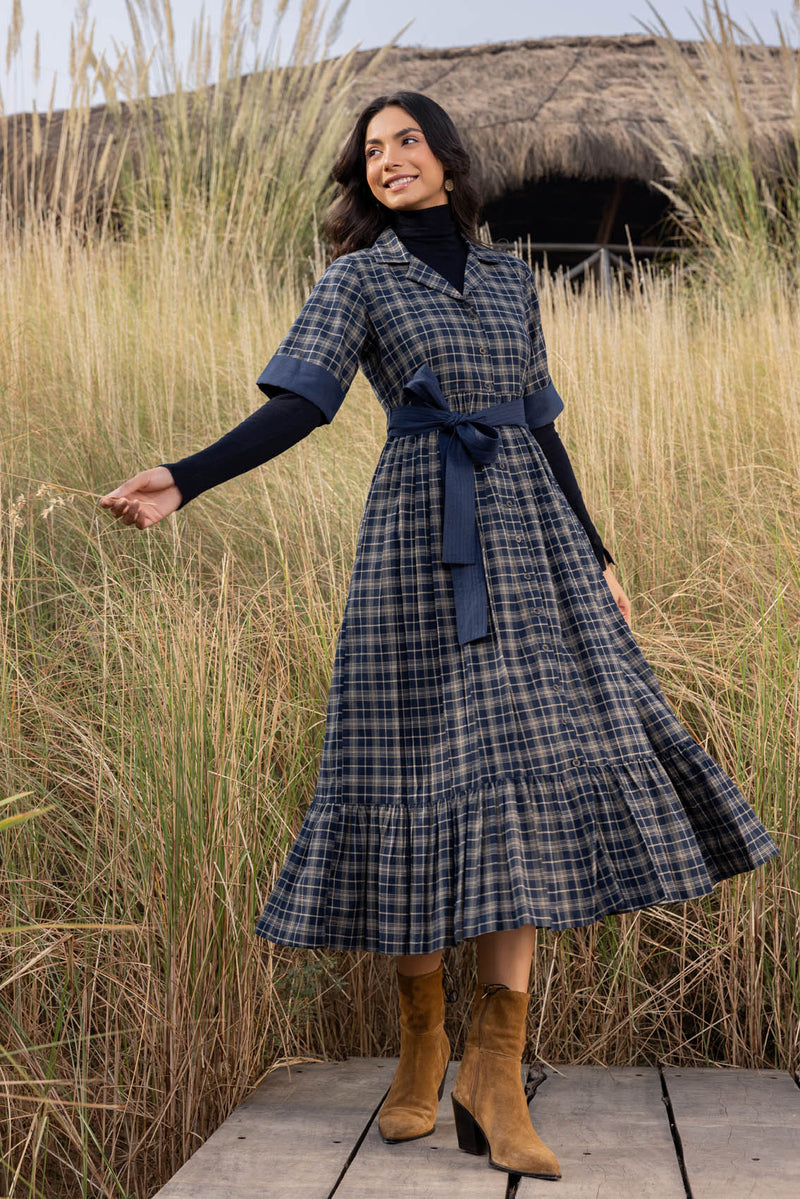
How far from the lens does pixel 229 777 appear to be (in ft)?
6.22

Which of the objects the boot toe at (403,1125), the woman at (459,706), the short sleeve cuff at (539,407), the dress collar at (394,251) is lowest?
the boot toe at (403,1125)

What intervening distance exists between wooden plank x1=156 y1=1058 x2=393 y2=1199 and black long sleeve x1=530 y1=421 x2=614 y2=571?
3.13 ft

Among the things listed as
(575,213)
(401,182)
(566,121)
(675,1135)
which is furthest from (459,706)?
A: (575,213)

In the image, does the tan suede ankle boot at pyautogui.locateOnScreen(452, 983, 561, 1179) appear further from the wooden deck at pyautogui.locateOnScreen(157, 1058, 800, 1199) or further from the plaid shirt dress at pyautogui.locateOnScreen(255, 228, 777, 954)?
the plaid shirt dress at pyautogui.locateOnScreen(255, 228, 777, 954)

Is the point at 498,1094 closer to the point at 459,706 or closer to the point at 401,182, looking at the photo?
Answer: the point at 459,706

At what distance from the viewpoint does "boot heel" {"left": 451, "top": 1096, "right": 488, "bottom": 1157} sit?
1.67 meters

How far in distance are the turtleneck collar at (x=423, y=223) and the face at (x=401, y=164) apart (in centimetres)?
2

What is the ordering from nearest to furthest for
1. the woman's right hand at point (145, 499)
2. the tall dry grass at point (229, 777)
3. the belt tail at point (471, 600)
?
the woman's right hand at point (145, 499)
the belt tail at point (471, 600)
the tall dry grass at point (229, 777)

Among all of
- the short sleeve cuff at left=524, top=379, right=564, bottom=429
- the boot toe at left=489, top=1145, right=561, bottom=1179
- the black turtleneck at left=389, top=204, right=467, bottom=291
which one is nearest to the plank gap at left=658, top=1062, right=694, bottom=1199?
the boot toe at left=489, top=1145, right=561, bottom=1179

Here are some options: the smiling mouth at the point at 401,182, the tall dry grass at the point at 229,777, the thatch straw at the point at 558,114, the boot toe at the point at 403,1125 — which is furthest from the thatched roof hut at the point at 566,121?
the boot toe at the point at 403,1125

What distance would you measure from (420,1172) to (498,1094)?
149mm

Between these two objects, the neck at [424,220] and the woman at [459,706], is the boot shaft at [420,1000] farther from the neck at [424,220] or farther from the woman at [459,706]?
the neck at [424,220]

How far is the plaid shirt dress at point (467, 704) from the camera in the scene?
1609 millimetres

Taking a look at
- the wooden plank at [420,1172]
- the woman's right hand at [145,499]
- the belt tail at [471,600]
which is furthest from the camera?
the belt tail at [471,600]
